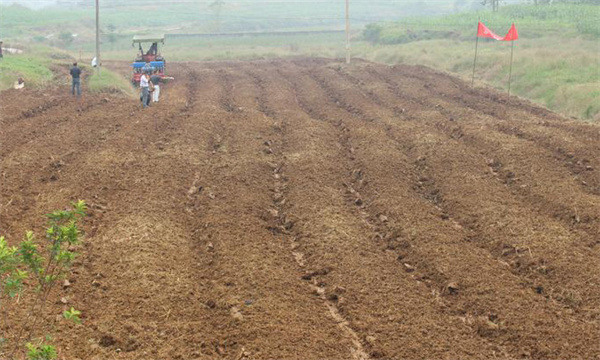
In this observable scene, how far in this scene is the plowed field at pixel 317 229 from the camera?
7.83 metres

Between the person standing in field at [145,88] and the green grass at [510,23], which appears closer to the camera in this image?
the person standing in field at [145,88]

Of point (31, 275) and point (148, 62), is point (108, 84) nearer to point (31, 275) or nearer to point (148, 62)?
point (148, 62)

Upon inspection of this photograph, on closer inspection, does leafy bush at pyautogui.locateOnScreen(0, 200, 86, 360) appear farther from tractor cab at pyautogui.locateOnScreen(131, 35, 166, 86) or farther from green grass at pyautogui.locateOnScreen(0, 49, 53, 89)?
tractor cab at pyautogui.locateOnScreen(131, 35, 166, 86)

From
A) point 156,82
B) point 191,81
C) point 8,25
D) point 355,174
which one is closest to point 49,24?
point 8,25

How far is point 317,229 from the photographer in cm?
1139

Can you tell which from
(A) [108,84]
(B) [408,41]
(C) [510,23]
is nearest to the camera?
(A) [108,84]

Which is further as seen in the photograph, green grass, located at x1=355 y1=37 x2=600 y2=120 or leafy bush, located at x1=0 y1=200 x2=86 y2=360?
green grass, located at x1=355 y1=37 x2=600 y2=120

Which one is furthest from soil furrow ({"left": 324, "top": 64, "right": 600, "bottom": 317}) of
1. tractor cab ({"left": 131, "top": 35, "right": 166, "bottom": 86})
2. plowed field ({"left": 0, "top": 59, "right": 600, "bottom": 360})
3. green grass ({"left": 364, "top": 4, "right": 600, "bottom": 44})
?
green grass ({"left": 364, "top": 4, "right": 600, "bottom": 44})

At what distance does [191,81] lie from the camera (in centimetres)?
3247

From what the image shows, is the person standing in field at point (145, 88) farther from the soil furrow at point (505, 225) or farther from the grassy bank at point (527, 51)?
the grassy bank at point (527, 51)

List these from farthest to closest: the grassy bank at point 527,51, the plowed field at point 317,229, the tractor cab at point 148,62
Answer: the tractor cab at point 148,62 → the grassy bank at point 527,51 → the plowed field at point 317,229

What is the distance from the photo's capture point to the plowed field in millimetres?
7828

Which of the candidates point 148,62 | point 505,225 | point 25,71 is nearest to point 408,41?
point 148,62

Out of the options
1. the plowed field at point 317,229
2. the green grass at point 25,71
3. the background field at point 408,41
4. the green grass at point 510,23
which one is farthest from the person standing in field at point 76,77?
the green grass at point 510,23
